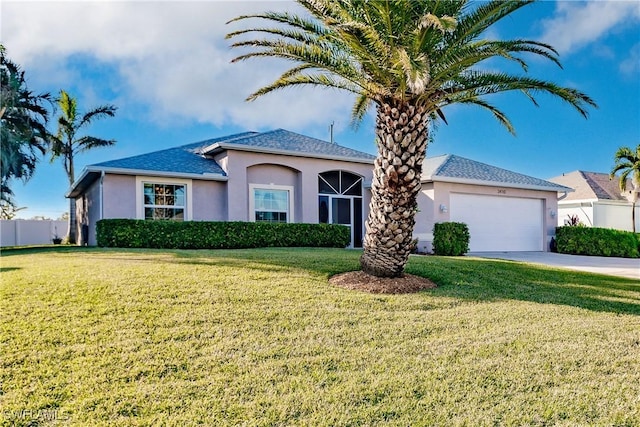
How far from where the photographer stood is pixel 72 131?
25.8m

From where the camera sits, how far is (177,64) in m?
16.3

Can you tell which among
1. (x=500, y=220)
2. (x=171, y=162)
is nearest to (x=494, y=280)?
(x=500, y=220)

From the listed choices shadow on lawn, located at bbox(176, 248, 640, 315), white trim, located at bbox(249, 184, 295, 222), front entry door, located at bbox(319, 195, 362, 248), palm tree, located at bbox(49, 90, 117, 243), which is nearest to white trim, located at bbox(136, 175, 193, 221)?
white trim, located at bbox(249, 184, 295, 222)

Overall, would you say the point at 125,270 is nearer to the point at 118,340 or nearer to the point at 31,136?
the point at 118,340

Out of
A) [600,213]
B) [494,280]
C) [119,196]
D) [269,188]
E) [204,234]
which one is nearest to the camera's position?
[494,280]

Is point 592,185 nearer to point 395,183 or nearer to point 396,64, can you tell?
point 395,183

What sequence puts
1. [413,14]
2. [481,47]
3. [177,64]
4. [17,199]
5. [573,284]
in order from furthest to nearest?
[17,199] → [177,64] → [573,284] → [481,47] → [413,14]

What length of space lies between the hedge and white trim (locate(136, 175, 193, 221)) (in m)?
1.89

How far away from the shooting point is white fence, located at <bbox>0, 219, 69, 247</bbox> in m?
27.2

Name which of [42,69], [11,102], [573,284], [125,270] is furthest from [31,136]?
[573,284]

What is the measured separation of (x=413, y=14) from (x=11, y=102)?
20054 mm

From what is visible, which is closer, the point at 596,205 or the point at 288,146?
the point at 288,146

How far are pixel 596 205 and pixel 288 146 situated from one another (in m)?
22.7

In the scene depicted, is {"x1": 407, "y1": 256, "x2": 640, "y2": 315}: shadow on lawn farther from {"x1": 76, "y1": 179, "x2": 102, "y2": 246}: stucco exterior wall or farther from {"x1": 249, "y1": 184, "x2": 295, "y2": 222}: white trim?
{"x1": 76, "y1": 179, "x2": 102, "y2": 246}: stucco exterior wall
